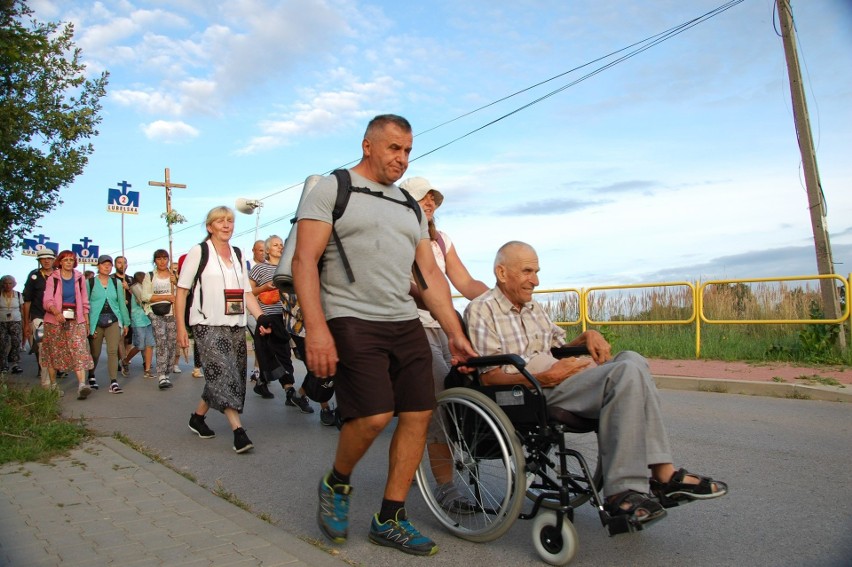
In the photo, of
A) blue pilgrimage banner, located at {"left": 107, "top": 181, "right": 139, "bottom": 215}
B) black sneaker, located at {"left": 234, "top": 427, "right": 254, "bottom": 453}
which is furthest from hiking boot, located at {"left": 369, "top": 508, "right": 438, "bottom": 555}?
blue pilgrimage banner, located at {"left": 107, "top": 181, "right": 139, "bottom": 215}

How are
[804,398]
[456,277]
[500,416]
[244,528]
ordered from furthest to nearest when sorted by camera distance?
[804,398], [456,277], [244,528], [500,416]

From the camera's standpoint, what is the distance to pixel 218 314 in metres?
6.56

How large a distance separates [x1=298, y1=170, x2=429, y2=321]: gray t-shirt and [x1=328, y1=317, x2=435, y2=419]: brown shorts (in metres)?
0.07

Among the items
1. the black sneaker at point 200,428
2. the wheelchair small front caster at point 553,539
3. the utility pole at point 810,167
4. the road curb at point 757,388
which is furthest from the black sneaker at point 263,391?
the utility pole at point 810,167

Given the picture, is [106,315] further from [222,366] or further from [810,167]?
[810,167]

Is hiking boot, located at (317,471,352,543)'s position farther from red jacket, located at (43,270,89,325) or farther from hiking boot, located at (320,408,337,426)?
red jacket, located at (43,270,89,325)

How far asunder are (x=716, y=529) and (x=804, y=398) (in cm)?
556

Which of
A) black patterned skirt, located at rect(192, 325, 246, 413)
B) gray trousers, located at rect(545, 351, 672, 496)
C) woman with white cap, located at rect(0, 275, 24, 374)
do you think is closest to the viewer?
gray trousers, located at rect(545, 351, 672, 496)

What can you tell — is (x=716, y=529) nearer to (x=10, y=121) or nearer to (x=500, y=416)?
(x=500, y=416)

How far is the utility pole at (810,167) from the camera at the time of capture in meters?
11.0

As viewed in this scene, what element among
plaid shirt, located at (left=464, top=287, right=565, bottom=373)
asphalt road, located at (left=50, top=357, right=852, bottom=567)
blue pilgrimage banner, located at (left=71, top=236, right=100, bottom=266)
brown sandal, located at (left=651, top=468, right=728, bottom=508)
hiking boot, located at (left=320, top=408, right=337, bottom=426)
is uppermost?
blue pilgrimage banner, located at (left=71, top=236, right=100, bottom=266)

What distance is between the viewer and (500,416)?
11.5 ft

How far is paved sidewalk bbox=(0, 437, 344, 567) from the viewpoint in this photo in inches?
135

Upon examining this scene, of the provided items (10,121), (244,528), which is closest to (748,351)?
(244,528)
